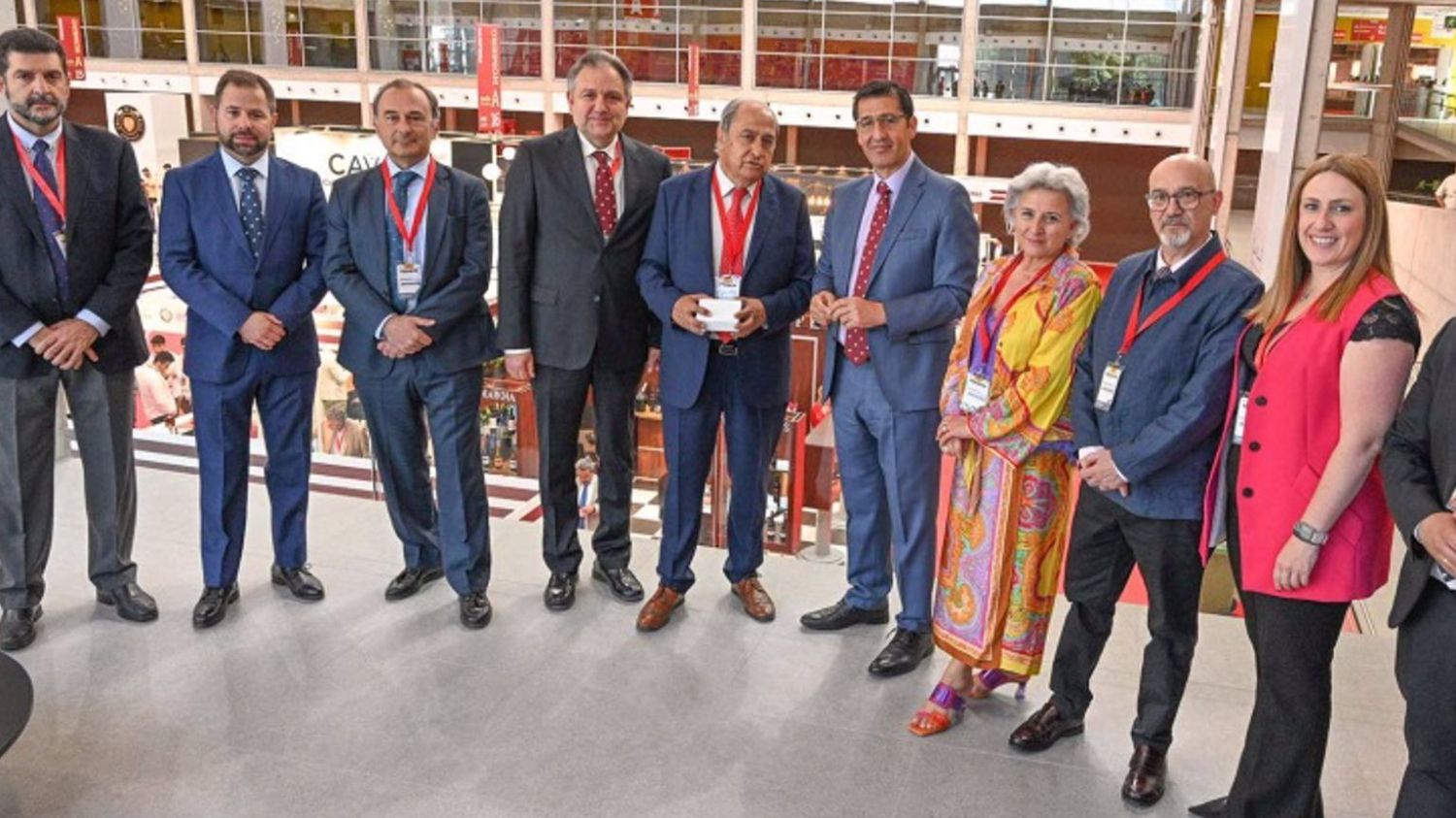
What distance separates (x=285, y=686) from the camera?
3.35 meters

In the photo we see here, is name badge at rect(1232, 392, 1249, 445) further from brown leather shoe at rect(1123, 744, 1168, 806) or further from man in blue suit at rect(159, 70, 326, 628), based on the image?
man in blue suit at rect(159, 70, 326, 628)

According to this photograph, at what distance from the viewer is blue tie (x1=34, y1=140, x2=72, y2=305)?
11.3 feet

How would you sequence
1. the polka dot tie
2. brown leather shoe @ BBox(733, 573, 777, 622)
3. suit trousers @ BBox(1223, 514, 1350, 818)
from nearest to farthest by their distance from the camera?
suit trousers @ BBox(1223, 514, 1350, 818)
the polka dot tie
brown leather shoe @ BBox(733, 573, 777, 622)

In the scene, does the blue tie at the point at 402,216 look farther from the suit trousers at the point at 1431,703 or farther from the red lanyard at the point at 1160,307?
the suit trousers at the point at 1431,703

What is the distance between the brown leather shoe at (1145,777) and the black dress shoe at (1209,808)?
0.08 m

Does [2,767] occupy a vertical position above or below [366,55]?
below

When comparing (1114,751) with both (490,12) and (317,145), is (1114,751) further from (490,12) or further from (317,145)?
(490,12)

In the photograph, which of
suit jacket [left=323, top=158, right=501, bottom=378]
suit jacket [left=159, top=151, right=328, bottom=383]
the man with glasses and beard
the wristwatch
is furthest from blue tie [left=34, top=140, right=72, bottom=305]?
the wristwatch

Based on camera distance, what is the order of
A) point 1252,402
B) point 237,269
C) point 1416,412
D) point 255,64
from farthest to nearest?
point 255,64
point 237,269
point 1252,402
point 1416,412

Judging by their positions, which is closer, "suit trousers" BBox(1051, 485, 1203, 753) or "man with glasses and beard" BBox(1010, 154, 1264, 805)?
"man with glasses and beard" BBox(1010, 154, 1264, 805)

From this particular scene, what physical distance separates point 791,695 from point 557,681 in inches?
27.1

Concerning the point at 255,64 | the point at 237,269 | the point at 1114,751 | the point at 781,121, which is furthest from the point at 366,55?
the point at 1114,751

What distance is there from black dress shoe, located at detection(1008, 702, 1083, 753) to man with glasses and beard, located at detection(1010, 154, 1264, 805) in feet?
0.70

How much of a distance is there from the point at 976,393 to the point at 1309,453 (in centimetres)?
86
